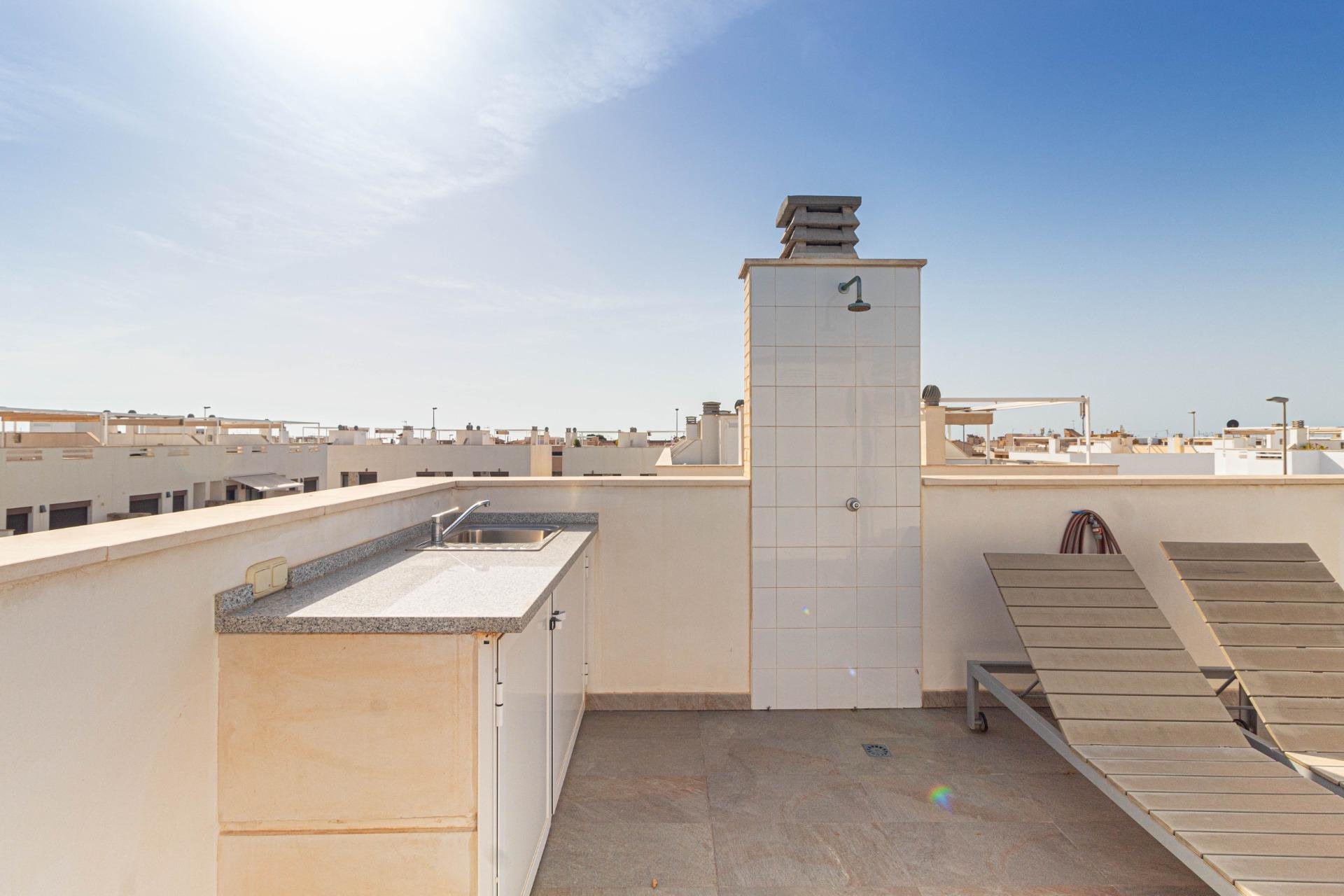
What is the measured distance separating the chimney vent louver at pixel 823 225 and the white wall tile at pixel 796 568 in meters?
2.02

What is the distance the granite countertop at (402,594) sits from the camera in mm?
1592

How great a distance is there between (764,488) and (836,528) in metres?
0.56

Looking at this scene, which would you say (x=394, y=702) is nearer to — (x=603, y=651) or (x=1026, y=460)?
(x=603, y=651)

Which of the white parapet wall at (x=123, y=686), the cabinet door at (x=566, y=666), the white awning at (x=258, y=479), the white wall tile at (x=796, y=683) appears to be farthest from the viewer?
the white awning at (x=258, y=479)

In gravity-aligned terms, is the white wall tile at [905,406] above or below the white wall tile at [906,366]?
below

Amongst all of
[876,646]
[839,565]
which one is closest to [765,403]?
[839,565]

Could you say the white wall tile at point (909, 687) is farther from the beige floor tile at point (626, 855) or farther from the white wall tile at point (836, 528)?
the beige floor tile at point (626, 855)

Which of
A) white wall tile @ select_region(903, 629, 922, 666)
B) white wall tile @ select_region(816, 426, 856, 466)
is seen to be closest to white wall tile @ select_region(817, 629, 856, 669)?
white wall tile @ select_region(903, 629, 922, 666)

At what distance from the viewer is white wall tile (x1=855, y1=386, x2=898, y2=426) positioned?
3.59m

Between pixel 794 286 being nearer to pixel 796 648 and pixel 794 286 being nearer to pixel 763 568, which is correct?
pixel 763 568

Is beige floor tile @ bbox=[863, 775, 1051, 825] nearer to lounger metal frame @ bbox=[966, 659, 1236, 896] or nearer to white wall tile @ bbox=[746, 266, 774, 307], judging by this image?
lounger metal frame @ bbox=[966, 659, 1236, 896]

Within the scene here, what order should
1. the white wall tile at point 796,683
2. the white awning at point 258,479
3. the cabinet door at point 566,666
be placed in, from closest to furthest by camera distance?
the cabinet door at point 566,666 → the white wall tile at point 796,683 → the white awning at point 258,479

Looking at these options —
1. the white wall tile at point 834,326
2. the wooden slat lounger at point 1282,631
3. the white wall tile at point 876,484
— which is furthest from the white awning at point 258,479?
the wooden slat lounger at point 1282,631

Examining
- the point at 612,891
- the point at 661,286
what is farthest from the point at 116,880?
the point at 661,286
